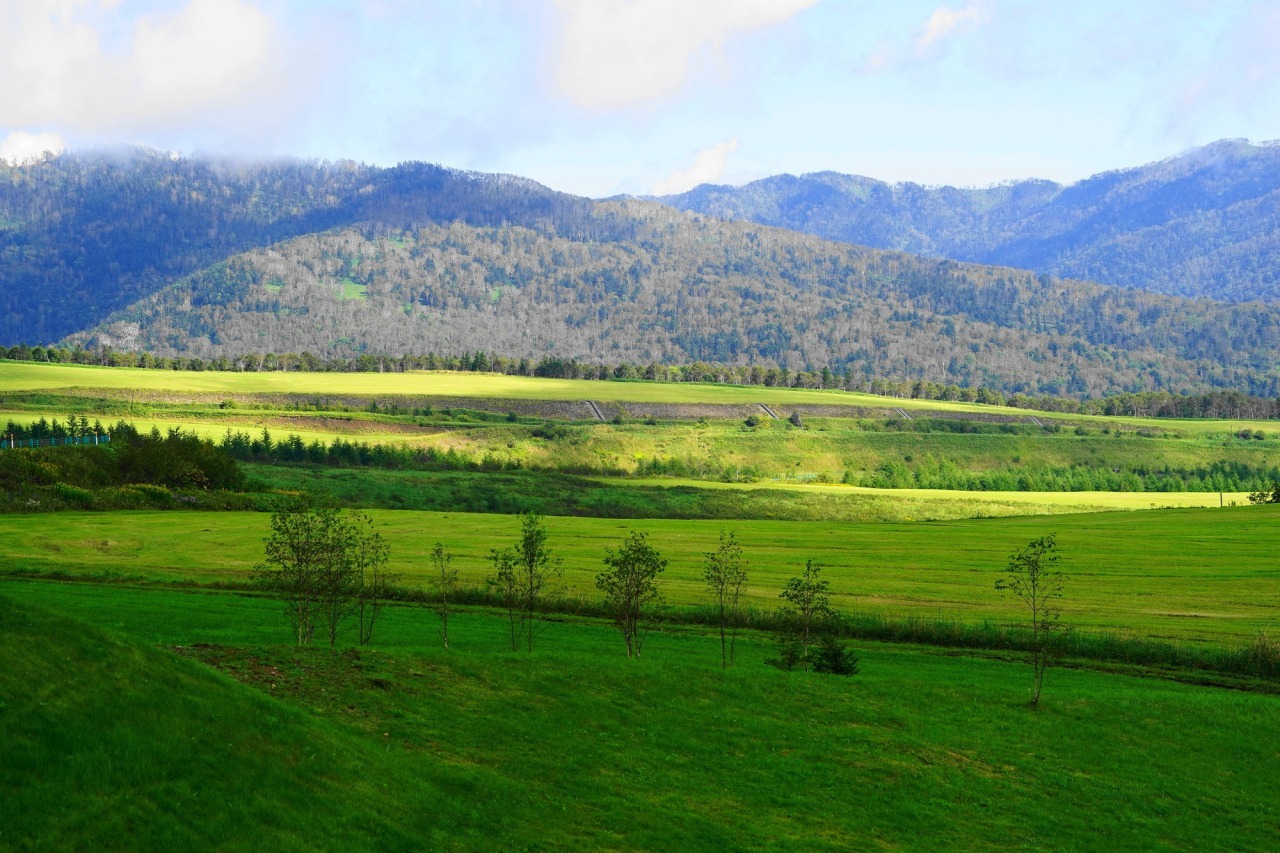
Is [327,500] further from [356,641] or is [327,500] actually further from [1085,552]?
[1085,552]

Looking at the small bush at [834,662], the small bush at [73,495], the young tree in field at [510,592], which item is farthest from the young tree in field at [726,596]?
the small bush at [73,495]

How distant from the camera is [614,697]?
104 feet

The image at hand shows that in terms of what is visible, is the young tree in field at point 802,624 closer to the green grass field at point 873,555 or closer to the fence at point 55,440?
the green grass field at point 873,555

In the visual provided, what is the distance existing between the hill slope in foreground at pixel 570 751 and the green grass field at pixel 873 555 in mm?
16584

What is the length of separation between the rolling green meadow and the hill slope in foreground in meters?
0.08

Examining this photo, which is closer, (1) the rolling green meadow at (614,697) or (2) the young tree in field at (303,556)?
(1) the rolling green meadow at (614,697)

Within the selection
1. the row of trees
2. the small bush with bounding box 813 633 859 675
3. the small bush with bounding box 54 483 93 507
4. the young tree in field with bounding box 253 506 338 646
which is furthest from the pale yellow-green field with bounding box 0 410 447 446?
the small bush with bounding box 813 633 859 675

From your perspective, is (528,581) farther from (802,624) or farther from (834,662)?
(834,662)

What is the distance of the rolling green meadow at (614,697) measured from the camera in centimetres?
1836

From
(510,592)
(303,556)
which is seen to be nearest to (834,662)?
(510,592)

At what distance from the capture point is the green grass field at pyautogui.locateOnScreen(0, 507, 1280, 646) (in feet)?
199

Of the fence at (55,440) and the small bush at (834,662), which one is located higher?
the fence at (55,440)

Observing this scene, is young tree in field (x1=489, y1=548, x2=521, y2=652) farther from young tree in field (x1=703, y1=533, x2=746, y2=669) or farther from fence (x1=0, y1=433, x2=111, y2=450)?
fence (x1=0, y1=433, x2=111, y2=450)

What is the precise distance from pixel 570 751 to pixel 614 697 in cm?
504
